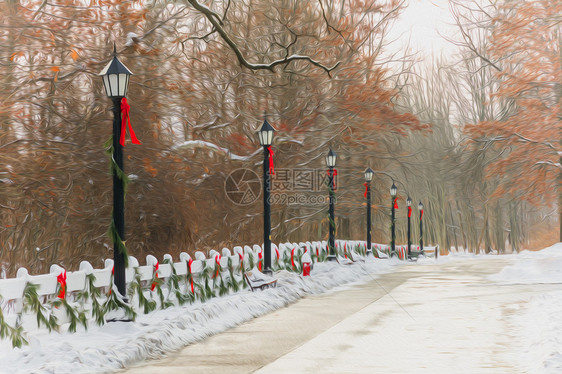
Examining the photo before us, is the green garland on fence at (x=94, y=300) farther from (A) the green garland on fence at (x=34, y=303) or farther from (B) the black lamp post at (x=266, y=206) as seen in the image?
(B) the black lamp post at (x=266, y=206)

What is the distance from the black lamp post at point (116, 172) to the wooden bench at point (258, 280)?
18.3ft

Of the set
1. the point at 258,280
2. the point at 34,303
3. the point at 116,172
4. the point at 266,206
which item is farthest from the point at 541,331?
the point at 266,206

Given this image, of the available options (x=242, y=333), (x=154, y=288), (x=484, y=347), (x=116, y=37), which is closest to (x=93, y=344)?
(x=242, y=333)

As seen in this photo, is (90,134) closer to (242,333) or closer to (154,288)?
(154,288)

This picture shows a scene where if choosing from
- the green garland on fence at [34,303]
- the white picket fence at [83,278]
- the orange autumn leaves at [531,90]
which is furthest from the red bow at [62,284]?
the orange autumn leaves at [531,90]

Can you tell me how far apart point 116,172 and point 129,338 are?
293 centimetres

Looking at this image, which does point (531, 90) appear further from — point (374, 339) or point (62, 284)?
point (62, 284)

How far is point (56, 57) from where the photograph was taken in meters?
20.5

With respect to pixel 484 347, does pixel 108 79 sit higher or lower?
higher

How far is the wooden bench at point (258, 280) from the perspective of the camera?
16.9 m

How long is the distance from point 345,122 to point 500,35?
282 inches

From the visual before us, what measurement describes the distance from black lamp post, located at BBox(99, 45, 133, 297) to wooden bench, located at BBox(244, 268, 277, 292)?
18.3 feet

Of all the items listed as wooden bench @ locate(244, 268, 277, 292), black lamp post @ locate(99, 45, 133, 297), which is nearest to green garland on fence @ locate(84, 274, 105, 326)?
black lamp post @ locate(99, 45, 133, 297)

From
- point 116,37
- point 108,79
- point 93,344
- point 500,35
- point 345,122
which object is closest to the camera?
point 93,344
